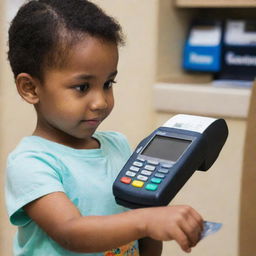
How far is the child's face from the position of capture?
87cm

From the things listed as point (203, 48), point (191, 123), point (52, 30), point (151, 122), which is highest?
point (52, 30)

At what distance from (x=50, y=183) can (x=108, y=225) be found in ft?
0.34

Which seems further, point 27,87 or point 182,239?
point 27,87

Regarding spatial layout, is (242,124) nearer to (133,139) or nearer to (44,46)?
(133,139)

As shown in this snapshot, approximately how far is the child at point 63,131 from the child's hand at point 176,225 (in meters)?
0.07

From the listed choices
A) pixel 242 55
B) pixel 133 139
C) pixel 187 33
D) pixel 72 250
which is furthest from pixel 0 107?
pixel 72 250

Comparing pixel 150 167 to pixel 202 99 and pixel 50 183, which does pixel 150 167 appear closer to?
pixel 50 183

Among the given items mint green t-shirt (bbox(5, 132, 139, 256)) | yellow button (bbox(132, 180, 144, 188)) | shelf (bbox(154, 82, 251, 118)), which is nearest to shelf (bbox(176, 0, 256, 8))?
shelf (bbox(154, 82, 251, 118))

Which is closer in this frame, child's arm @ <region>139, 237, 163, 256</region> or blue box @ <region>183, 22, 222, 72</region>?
child's arm @ <region>139, 237, 163, 256</region>

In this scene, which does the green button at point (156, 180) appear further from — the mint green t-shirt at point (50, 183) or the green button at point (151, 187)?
the mint green t-shirt at point (50, 183)

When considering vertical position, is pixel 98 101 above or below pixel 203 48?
above

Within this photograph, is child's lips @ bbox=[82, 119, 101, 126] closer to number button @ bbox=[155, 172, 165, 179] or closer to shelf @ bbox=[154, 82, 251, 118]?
number button @ bbox=[155, 172, 165, 179]

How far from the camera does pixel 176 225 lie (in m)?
0.72

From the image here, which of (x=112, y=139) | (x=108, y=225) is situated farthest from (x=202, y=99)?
(x=108, y=225)
